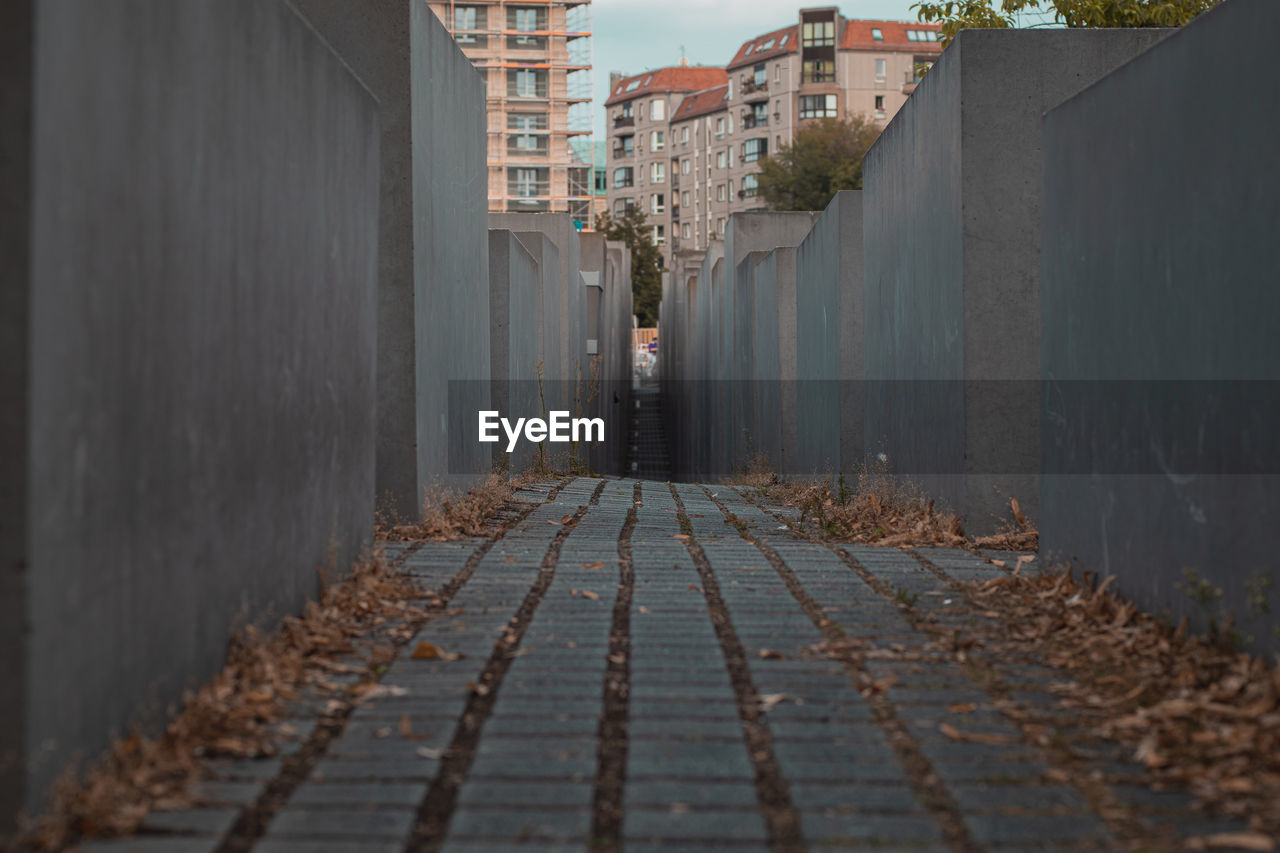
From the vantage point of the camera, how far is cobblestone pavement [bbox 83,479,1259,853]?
3.01m

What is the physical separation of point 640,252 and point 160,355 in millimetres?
65560

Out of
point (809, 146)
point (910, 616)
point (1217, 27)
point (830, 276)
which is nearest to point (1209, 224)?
point (1217, 27)

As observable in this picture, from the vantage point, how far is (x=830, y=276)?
12.1 meters

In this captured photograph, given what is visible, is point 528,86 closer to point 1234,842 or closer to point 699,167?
point 699,167

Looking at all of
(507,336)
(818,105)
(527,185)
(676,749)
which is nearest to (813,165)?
(527,185)

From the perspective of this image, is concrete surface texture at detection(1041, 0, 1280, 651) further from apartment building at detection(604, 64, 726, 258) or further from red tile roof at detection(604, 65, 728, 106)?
red tile roof at detection(604, 65, 728, 106)

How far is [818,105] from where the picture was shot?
92.0 metres

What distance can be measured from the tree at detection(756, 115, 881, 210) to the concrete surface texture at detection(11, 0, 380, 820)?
50.4 meters

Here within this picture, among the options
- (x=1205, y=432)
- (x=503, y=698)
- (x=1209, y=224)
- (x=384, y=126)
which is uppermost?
(x=384, y=126)

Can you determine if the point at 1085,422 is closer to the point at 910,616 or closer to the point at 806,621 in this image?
the point at 910,616

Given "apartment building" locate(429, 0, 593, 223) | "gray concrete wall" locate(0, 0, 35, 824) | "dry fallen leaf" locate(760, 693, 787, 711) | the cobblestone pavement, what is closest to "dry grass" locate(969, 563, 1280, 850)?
the cobblestone pavement

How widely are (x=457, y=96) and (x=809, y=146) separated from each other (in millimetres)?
48868

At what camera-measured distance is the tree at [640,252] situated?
65119 mm

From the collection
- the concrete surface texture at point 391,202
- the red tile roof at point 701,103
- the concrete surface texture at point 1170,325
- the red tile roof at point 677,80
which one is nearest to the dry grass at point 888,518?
the concrete surface texture at point 1170,325
